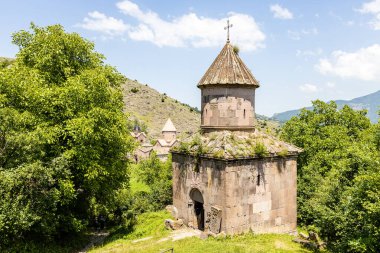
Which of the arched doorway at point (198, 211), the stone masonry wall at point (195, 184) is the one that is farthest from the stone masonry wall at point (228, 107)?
the arched doorway at point (198, 211)

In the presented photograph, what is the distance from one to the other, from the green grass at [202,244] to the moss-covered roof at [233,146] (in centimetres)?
370

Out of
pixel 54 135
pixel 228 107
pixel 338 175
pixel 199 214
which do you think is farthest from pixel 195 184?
pixel 54 135

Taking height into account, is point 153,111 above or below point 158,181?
above

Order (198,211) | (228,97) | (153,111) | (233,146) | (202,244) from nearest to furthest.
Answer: (202,244) < (233,146) < (228,97) < (198,211) < (153,111)

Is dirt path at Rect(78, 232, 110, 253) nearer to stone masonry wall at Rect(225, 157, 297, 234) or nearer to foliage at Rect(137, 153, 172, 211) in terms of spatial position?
foliage at Rect(137, 153, 172, 211)

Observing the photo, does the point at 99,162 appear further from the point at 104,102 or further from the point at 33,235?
the point at 33,235

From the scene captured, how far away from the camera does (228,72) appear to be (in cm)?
1688

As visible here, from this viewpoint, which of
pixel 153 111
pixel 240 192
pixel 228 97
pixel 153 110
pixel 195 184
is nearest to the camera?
pixel 240 192

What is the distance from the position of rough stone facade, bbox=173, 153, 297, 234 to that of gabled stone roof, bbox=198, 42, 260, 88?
162 inches

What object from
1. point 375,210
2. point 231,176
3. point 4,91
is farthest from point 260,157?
point 4,91

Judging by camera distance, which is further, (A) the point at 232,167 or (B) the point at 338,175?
(A) the point at 232,167

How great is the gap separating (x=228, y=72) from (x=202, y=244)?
879 cm

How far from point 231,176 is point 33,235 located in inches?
412

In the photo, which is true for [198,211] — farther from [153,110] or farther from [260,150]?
[153,110]
